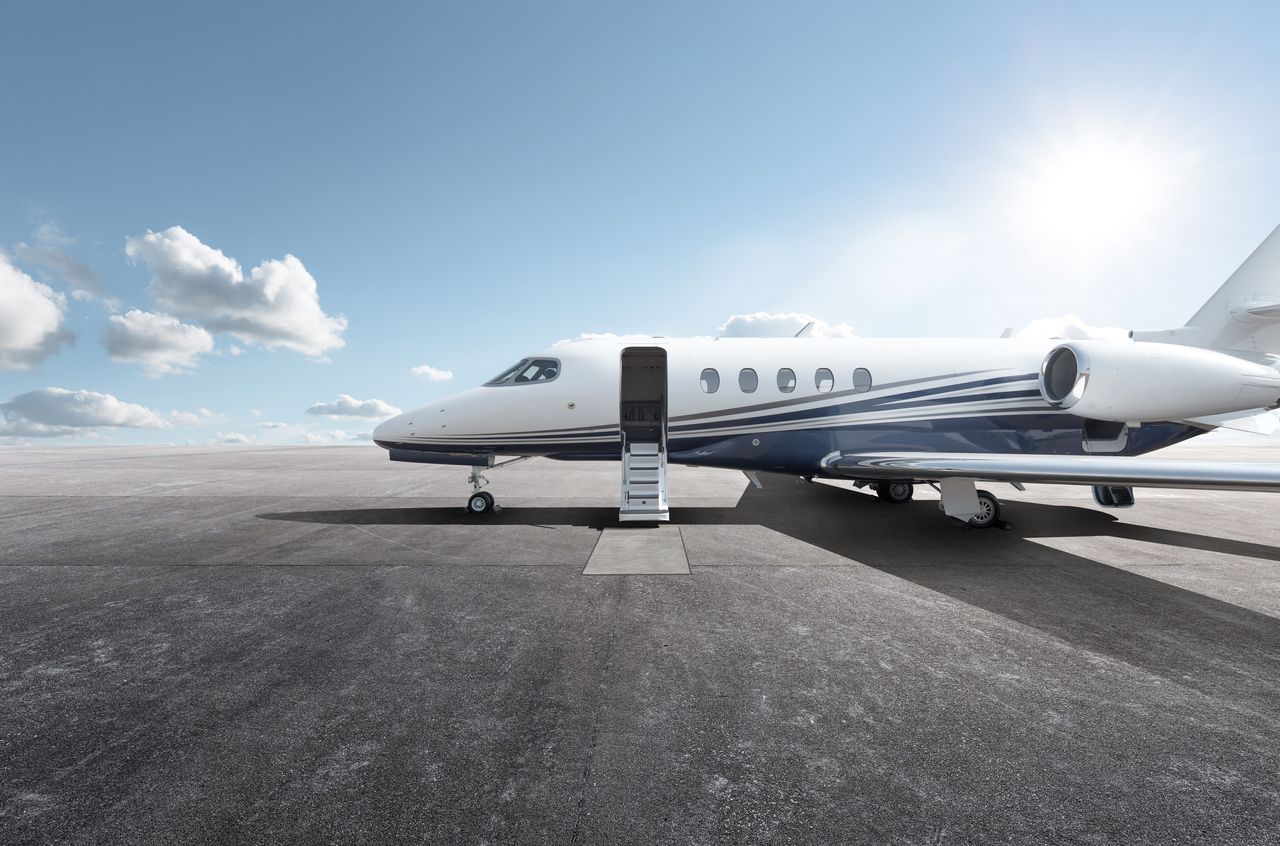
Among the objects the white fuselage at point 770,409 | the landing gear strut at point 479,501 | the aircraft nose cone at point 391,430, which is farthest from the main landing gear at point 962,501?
the aircraft nose cone at point 391,430

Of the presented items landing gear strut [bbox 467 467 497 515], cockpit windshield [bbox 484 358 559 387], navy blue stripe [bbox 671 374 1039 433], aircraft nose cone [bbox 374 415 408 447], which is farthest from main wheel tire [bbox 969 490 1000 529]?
aircraft nose cone [bbox 374 415 408 447]

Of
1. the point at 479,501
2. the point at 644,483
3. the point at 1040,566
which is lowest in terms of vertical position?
the point at 1040,566

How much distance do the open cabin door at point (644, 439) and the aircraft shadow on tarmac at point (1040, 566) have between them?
549 mm

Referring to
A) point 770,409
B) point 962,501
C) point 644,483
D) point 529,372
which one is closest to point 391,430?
point 529,372

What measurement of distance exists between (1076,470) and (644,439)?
238 inches

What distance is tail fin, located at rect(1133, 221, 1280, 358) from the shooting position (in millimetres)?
8945

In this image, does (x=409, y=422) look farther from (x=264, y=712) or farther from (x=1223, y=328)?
(x=1223, y=328)

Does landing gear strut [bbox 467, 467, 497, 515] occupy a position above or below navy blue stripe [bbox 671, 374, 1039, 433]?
below

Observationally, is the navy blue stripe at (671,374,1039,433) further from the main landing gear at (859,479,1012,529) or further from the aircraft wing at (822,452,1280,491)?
the main landing gear at (859,479,1012,529)

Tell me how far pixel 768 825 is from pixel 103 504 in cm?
1299

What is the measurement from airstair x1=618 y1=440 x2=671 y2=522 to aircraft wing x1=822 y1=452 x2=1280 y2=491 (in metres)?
2.73

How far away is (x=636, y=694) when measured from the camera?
298cm

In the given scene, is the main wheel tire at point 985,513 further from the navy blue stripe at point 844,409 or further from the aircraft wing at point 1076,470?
the navy blue stripe at point 844,409

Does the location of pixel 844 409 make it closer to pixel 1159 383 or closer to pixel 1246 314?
pixel 1159 383
